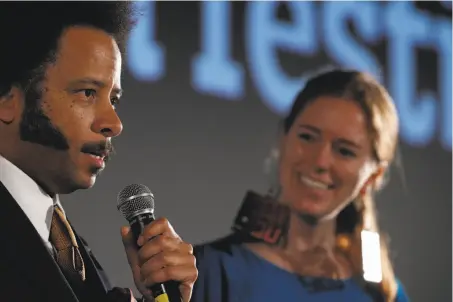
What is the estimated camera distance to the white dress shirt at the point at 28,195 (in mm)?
1332

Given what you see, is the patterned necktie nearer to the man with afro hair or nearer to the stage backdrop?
the man with afro hair

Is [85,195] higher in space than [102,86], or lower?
lower

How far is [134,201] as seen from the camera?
130 centimetres

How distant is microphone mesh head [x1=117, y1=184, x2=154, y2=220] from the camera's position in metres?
1.29

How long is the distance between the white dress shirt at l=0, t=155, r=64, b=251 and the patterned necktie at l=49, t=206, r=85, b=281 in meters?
0.01

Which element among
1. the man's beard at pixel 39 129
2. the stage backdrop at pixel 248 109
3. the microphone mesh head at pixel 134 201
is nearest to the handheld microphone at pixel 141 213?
the microphone mesh head at pixel 134 201

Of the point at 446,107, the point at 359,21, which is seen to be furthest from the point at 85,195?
the point at 446,107

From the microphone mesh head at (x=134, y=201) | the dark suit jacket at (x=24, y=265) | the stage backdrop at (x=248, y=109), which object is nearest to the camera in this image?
the dark suit jacket at (x=24, y=265)

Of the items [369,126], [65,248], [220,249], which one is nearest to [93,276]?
[65,248]

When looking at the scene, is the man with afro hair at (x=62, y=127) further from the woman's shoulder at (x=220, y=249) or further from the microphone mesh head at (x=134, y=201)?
the woman's shoulder at (x=220, y=249)

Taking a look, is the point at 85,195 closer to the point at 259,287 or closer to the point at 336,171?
the point at 259,287

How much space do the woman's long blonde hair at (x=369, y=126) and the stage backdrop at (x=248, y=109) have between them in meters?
0.04

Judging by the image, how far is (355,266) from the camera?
2.44 metres

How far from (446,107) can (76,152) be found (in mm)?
1755
